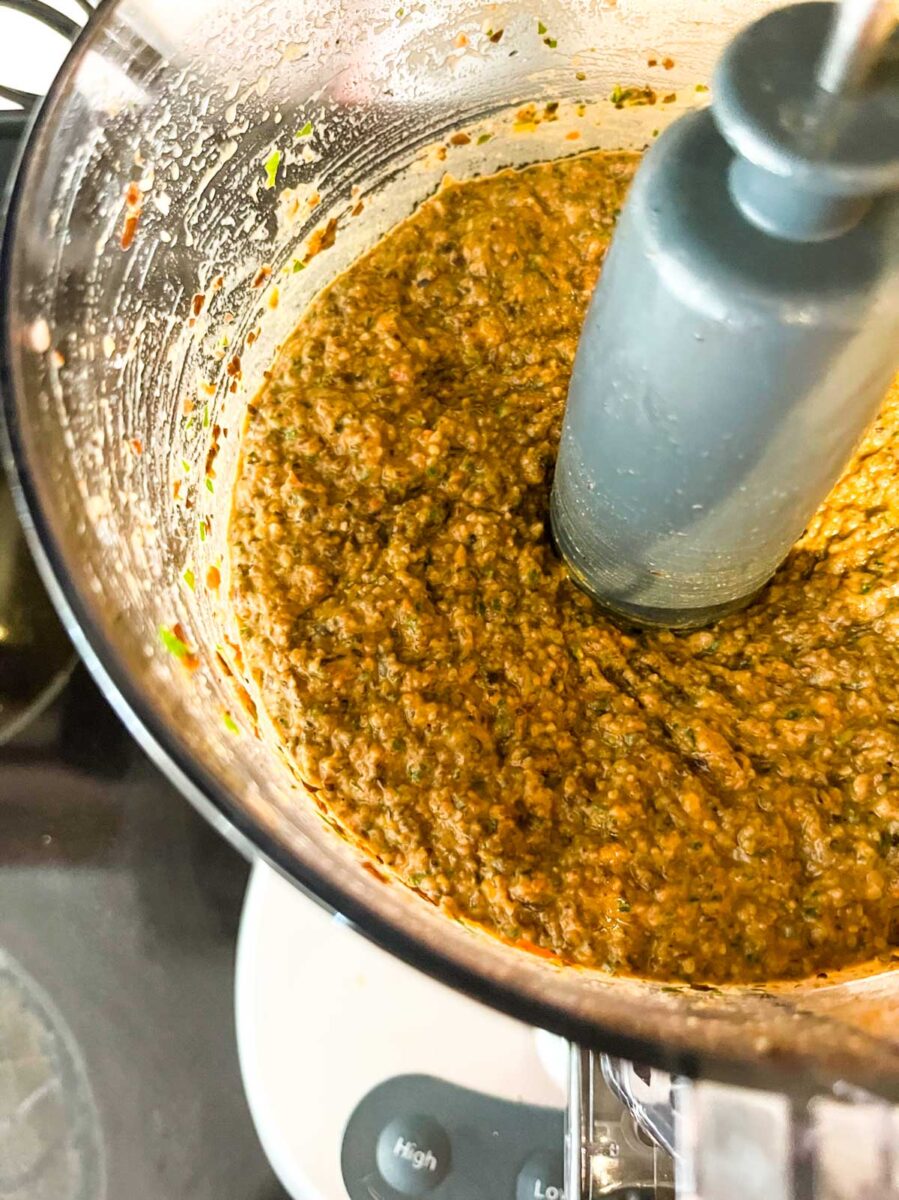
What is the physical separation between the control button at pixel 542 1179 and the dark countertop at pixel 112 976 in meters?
0.26

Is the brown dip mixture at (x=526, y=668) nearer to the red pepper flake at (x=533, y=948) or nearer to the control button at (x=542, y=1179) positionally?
the red pepper flake at (x=533, y=948)

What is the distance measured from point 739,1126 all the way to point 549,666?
1.26 feet

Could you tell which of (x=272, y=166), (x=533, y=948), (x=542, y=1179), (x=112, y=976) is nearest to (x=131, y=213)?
(x=272, y=166)

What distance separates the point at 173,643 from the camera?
2.38 feet

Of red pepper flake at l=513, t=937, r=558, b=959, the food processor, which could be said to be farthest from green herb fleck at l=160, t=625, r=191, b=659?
red pepper flake at l=513, t=937, r=558, b=959

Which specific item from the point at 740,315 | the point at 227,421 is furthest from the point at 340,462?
the point at 740,315

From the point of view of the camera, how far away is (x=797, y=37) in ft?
1.62

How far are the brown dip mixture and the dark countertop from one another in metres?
0.41

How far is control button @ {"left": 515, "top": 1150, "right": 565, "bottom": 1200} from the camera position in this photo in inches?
37.1

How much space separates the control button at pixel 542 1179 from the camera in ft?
3.09

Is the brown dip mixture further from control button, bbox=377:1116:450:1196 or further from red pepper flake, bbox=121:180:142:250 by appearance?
control button, bbox=377:1116:450:1196

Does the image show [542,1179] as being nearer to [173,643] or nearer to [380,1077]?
[380,1077]

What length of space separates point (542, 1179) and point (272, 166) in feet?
3.10

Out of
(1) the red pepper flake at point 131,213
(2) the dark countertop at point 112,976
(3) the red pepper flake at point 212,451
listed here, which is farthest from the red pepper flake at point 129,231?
(2) the dark countertop at point 112,976
